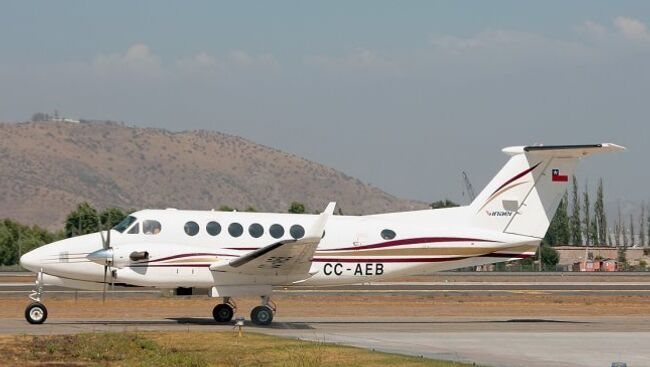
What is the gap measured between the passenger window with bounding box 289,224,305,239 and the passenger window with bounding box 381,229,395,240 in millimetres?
2399

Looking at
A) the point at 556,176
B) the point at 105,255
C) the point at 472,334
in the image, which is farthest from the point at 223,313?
the point at 556,176

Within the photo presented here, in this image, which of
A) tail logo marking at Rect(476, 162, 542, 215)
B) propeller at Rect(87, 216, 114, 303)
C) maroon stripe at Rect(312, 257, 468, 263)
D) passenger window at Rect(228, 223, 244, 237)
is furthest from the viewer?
tail logo marking at Rect(476, 162, 542, 215)

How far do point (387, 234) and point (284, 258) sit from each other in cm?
364

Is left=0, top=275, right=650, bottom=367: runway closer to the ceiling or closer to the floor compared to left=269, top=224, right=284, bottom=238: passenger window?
closer to the floor

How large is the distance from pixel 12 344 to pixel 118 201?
6989 inches

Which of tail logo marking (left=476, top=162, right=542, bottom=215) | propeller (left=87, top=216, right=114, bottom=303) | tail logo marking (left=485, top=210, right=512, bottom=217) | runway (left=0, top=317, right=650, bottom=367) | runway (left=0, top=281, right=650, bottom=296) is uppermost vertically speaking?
tail logo marking (left=476, top=162, right=542, bottom=215)

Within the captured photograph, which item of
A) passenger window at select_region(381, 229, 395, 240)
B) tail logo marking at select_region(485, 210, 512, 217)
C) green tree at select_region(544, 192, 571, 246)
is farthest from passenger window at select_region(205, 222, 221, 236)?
green tree at select_region(544, 192, 571, 246)

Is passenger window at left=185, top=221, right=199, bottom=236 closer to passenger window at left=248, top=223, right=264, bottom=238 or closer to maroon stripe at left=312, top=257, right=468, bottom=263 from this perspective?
passenger window at left=248, top=223, right=264, bottom=238

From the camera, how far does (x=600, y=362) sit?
69.2ft

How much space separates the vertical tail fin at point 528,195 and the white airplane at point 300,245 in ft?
0.10

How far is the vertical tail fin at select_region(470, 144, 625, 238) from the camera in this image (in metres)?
32.0

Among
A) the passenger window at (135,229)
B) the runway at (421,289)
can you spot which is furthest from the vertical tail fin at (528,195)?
the runway at (421,289)

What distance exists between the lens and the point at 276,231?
3061cm

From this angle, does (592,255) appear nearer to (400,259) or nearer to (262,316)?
(400,259)
